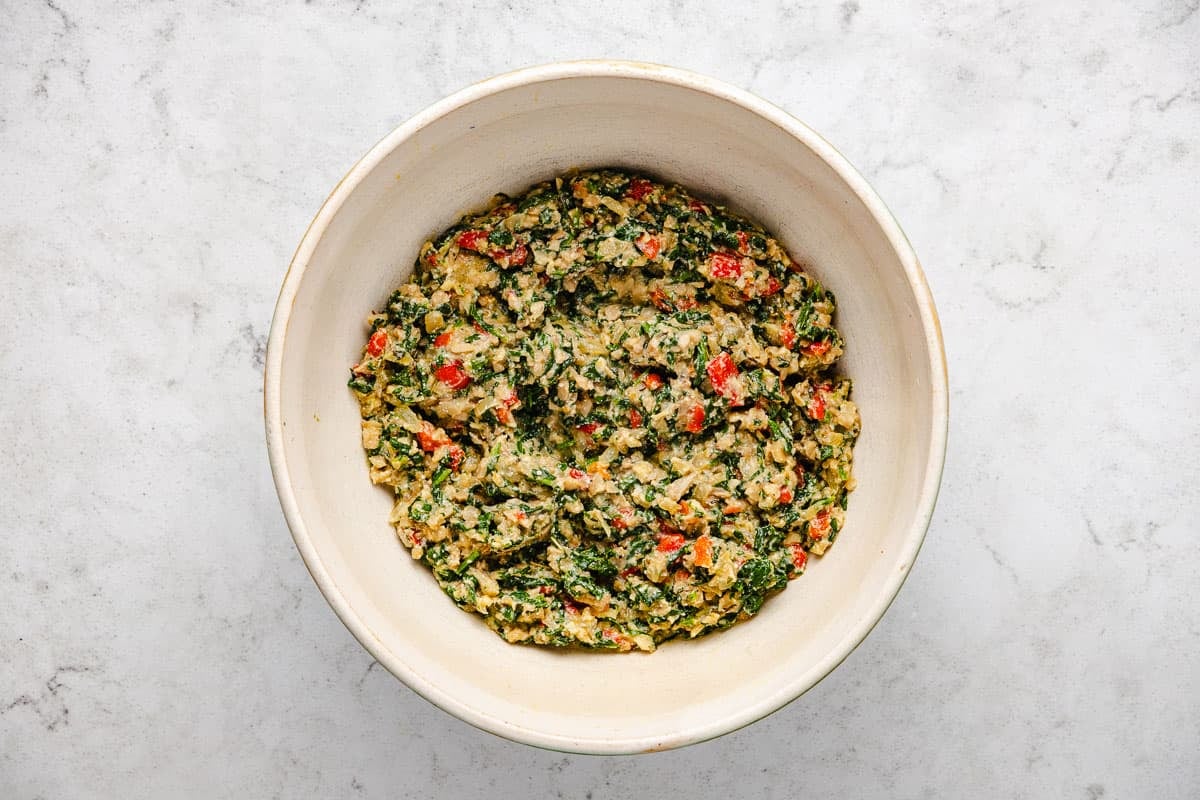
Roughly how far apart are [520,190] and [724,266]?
1.74 feet

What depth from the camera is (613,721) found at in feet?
7.04

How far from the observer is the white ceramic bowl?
2.02 metres

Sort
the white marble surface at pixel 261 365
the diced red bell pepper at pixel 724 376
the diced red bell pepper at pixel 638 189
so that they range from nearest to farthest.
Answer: the diced red bell pepper at pixel 724 376, the diced red bell pepper at pixel 638 189, the white marble surface at pixel 261 365

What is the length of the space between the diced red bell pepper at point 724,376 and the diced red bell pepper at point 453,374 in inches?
21.6

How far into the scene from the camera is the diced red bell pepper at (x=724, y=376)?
2.20m

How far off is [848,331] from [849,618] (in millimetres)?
658

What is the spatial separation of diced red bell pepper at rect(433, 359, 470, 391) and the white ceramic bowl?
0.77 ft

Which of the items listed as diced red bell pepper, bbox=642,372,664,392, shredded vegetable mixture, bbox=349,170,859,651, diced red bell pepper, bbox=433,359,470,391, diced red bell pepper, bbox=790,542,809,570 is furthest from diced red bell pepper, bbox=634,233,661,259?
diced red bell pepper, bbox=790,542,809,570

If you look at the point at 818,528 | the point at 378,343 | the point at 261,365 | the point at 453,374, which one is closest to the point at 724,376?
the point at 818,528

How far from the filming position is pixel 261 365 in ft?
8.77

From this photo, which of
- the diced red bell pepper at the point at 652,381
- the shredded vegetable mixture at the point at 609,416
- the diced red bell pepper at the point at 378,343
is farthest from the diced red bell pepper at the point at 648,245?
the diced red bell pepper at the point at 378,343

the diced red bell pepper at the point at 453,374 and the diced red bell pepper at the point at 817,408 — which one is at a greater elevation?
the diced red bell pepper at the point at 817,408

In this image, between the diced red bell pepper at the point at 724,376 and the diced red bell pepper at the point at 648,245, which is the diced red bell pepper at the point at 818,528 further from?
the diced red bell pepper at the point at 648,245

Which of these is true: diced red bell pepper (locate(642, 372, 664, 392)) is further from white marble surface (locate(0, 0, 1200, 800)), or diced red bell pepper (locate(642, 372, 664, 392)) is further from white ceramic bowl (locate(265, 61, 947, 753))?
white marble surface (locate(0, 0, 1200, 800))
